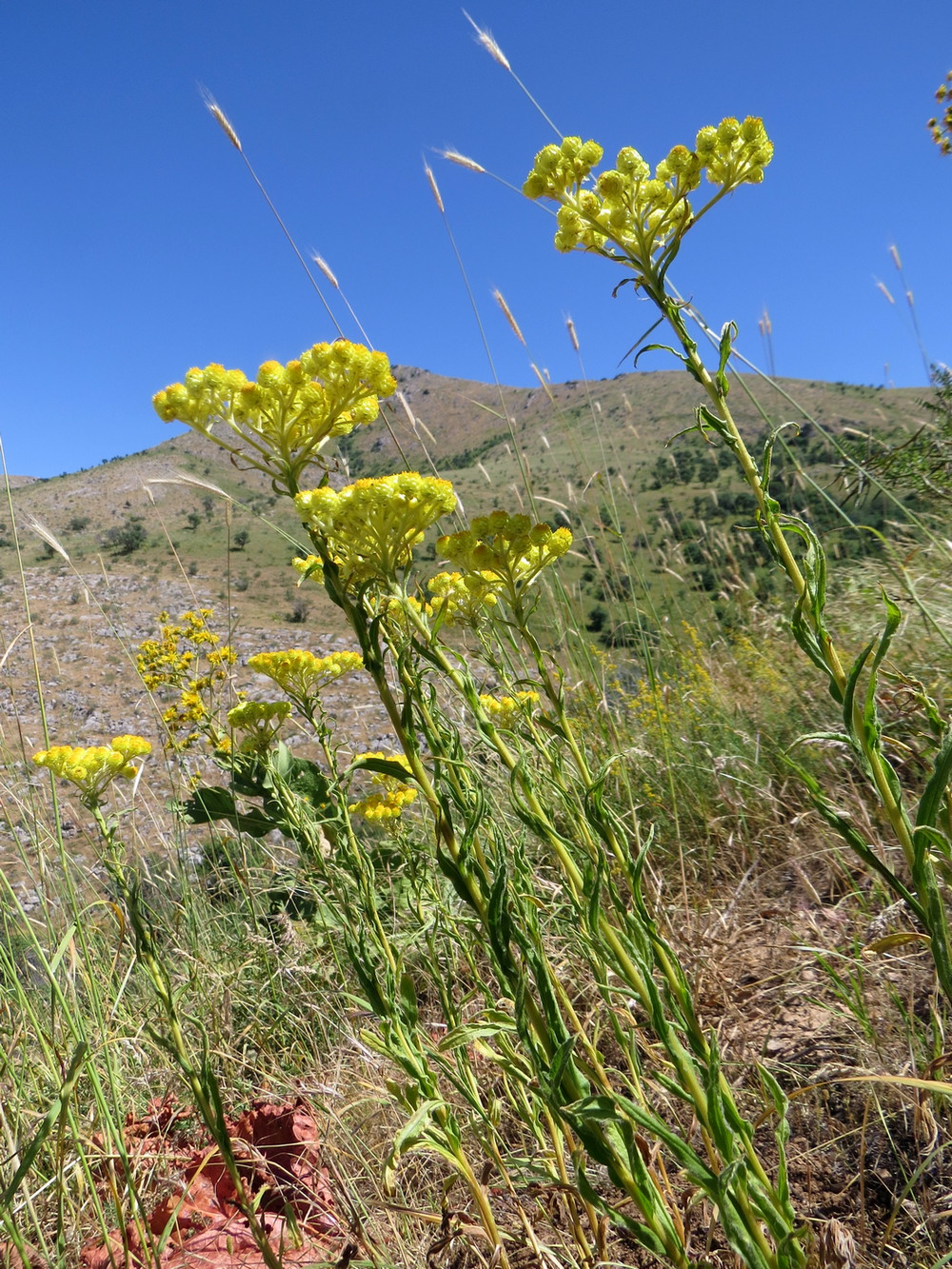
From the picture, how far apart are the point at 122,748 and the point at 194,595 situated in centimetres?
166

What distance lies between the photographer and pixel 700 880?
2312mm

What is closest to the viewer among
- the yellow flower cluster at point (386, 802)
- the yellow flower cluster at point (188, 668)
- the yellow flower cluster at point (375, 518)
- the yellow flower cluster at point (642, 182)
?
the yellow flower cluster at point (375, 518)

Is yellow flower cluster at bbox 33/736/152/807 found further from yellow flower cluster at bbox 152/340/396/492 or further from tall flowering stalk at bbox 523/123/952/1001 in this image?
tall flowering stalk at bbox 523/123/952/1001

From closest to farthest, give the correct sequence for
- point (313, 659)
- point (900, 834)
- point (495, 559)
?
point (900, 834) → point (495, 559) → point (313, 659)

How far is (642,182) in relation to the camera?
1.09 meters

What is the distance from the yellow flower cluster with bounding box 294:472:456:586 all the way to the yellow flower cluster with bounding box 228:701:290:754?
32.1 inches

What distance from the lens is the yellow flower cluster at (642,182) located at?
107 cm

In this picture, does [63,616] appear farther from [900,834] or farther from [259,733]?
[900,834]

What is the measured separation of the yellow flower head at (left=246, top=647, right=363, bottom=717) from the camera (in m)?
1.56

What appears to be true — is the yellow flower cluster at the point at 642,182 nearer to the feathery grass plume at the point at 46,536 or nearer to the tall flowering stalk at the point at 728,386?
the tall flowering stalk at the point at 728,386

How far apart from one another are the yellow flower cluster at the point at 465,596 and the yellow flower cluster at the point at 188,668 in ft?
4.08

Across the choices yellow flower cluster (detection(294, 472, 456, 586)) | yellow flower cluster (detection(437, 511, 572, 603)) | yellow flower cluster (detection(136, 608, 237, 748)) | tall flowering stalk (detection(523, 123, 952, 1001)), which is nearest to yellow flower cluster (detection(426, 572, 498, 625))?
yellow flower cluster (detection(437, 511, 572, 603))

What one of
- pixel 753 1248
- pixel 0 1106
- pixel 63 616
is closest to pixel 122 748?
pixel 0 1106

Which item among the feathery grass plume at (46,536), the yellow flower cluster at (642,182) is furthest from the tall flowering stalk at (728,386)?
the feathery grass plume at (46,536)
